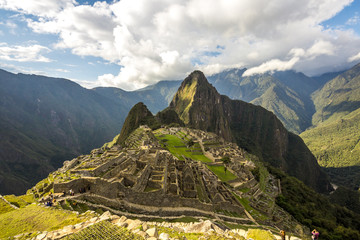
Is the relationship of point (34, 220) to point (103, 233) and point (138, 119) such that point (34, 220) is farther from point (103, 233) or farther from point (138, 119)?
point (138, 119)

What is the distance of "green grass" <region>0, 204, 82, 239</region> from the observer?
12.4 m

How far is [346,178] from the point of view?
178 m

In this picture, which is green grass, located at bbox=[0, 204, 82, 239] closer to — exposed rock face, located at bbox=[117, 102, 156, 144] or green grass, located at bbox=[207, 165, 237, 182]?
green grass, located at bbox=[207, 165, 237, 182]

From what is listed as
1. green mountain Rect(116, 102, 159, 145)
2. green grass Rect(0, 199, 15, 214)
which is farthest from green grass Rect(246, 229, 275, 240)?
green mountain Rect(116, 102, 159, 145)

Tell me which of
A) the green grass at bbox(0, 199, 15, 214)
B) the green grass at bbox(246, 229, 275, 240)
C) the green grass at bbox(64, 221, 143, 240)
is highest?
the green grass at bbox(64, 221, 143, 240)

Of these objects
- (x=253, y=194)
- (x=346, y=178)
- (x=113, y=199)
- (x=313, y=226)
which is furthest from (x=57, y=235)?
(x=346, y=178)

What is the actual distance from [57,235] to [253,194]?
151 feet

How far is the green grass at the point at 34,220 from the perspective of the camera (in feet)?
40.7

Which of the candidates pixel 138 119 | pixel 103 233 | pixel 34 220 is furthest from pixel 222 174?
pixel 138 119

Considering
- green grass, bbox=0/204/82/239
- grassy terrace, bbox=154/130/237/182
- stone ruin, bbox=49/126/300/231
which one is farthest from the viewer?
grassy terrace, bbox=154/130/237/182

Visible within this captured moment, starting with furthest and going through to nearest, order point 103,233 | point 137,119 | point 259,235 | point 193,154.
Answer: point 137,119
point 193,154
point 259,235
point 103,233

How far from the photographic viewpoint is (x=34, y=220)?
46.0 feet

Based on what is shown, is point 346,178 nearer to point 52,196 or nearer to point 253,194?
point 253,194

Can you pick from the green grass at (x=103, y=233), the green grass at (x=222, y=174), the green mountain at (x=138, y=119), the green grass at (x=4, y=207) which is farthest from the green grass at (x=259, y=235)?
the green mountain at (x=138, y=119)
